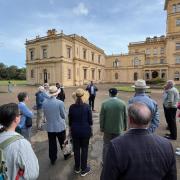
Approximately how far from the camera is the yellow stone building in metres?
39.0

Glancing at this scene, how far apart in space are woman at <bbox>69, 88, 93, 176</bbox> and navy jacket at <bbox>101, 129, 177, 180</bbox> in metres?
2.19

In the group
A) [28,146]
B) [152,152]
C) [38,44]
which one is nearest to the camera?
[152,152]

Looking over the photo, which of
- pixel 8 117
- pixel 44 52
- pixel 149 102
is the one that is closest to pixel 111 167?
pixel 8 117

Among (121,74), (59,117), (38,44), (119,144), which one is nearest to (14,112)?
(119,144)

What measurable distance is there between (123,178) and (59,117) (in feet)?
9.63

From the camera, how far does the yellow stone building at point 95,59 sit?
39.0m

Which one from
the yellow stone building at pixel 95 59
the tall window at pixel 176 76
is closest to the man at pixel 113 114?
the yellow stone building at pixel 95 59

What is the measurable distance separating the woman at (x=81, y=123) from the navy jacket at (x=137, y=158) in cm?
219

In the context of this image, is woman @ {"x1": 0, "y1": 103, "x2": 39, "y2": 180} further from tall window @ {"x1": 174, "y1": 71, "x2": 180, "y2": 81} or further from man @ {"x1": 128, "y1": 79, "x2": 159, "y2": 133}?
tall window @ {"x1": 174, "y1": 71, "x2": 180, "y2": 81}

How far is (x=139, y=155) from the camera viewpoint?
→ 179 centimetres

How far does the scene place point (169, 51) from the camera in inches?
1849

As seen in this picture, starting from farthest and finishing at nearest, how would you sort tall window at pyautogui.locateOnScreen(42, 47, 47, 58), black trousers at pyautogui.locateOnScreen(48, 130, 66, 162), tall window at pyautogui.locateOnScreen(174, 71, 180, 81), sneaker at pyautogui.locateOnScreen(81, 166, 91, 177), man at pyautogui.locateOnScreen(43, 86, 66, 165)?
tall window at pyautogui.locateOnScreen(174, 71, 180, 81) → tall window at pyautogui.locateOnScreen(42, 47, 47, 58) → black trousers at pyautogui.locateOnScreen(48, 130, 66, 162) → man at pyautogui.locateOnScreen(43, 86, 66, 165) → sneaker at pyautogui.locateOnScreen(81, 166, 91, 177)

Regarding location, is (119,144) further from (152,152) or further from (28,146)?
(28,146)

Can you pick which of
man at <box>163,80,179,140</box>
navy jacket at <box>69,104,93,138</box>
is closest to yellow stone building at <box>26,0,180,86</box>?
man at <box>163,80,179,140</box>
